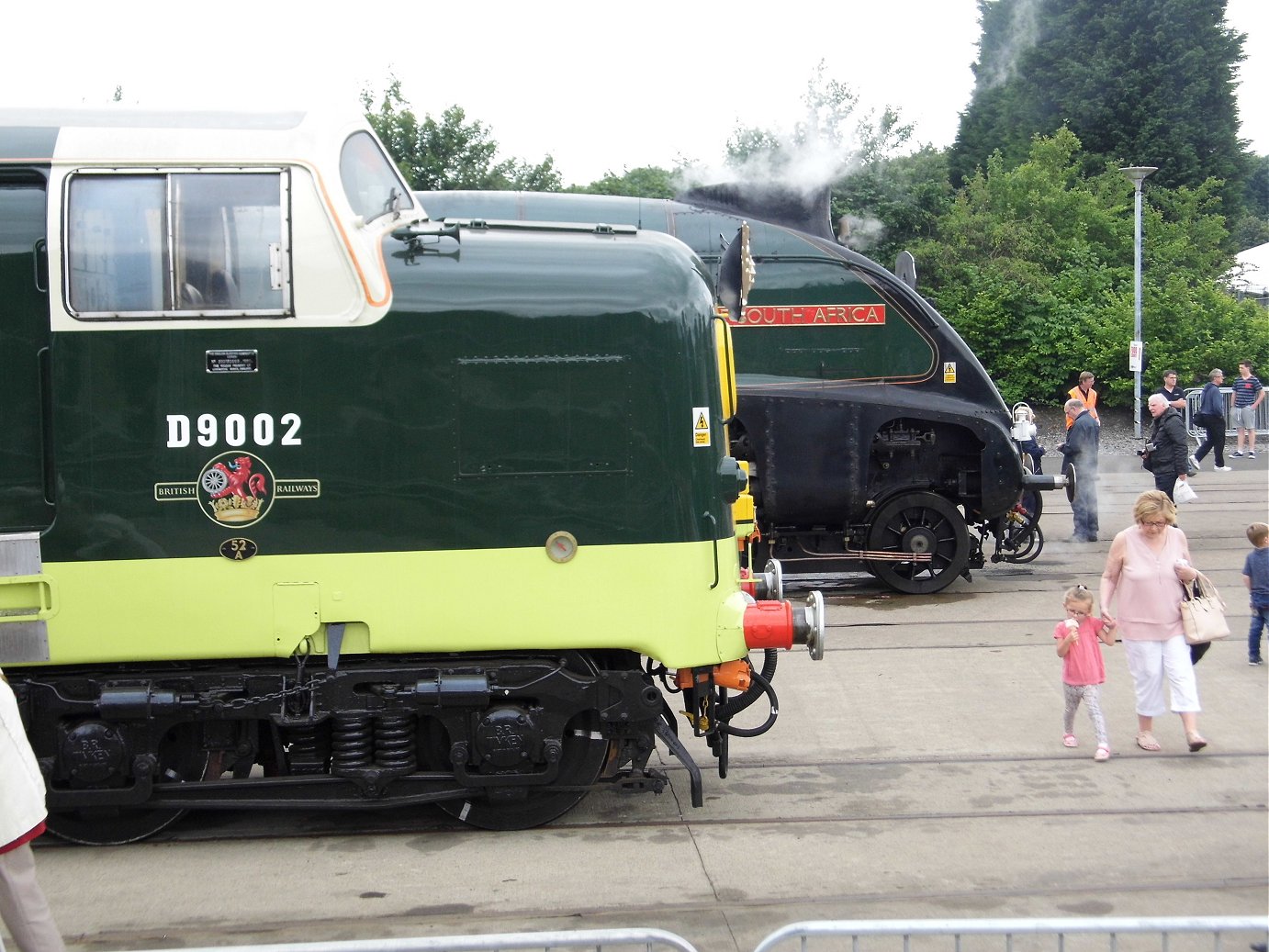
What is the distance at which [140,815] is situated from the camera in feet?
20.8

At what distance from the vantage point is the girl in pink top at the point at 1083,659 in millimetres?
7531

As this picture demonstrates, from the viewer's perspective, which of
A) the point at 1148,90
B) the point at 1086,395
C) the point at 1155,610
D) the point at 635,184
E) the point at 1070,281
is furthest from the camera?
the point at 1148,90

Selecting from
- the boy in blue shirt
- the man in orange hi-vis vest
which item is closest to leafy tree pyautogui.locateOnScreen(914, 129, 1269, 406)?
the man in orange hi-vis vest

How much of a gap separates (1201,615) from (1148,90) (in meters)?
39.9

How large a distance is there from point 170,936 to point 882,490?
8098 mm

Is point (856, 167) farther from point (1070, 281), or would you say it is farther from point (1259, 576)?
point (1070, 281)

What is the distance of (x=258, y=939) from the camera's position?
17.4 feet

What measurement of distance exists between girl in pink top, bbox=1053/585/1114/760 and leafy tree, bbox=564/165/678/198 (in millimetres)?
27388

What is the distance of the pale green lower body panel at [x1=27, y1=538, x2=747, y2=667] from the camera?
19.3 ft

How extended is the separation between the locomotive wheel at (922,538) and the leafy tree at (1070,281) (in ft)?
53.7

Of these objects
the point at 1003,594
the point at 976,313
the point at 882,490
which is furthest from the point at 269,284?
the point at 976,313

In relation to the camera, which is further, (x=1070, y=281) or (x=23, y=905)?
(x=1070, y=281)

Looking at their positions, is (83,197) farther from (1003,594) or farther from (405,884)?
(1003,594)

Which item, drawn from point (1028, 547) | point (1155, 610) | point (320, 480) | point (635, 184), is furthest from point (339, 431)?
point (635, 184)
